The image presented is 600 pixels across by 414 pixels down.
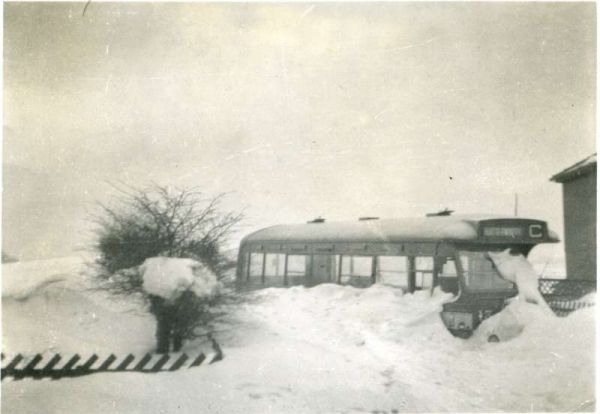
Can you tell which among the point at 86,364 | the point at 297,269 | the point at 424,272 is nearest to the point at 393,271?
the point at 424,272

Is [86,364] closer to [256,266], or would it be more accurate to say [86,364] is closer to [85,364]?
[85,364]

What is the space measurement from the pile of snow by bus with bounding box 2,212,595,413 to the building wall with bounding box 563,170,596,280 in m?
0.66

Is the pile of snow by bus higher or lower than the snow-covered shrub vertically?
lower

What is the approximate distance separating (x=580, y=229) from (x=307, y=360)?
5.60 meters

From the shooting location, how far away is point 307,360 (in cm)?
Answer: 579

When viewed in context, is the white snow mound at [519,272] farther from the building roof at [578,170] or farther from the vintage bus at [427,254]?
the building roof at [578,170]

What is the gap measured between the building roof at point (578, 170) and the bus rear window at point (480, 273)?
162 cm

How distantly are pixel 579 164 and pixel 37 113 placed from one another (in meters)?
8.07

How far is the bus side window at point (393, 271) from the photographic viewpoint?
23.2 ft

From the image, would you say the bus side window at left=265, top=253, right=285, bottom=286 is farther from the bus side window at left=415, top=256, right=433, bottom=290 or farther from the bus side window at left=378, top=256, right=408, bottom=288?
the bus side window at left=415, top=256, right=433, bottom=290

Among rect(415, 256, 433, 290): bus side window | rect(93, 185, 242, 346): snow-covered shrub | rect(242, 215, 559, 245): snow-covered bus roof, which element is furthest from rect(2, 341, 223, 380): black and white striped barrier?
rect(415, 256, 433, 290): bus side window

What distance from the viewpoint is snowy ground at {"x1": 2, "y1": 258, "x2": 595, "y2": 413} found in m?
5.29

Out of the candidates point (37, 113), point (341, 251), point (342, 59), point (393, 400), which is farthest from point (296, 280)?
point (37, 113)

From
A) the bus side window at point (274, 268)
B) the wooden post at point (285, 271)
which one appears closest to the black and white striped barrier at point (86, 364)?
the wooden post at point (285, 271)
